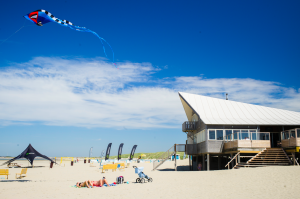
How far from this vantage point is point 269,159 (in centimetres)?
2144

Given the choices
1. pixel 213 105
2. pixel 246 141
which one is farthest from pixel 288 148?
pixel 213 105

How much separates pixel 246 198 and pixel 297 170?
24.7 feet

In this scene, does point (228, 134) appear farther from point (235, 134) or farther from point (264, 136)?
point (264, 136)

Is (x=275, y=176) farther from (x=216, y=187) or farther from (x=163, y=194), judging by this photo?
(x=163, y=194)

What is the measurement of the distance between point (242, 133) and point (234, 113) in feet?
16.7

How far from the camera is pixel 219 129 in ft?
83.9

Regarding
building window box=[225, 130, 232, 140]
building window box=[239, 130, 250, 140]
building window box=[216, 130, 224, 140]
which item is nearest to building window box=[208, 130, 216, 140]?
building window box=[216, 130, 224, 140]

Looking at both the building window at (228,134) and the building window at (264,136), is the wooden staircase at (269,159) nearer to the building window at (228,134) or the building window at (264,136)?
the building window at (264,136)

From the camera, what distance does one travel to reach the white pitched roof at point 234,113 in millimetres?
26125

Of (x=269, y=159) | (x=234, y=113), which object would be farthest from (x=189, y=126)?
(x=269, y=159)

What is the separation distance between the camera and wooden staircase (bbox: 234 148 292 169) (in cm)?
2103

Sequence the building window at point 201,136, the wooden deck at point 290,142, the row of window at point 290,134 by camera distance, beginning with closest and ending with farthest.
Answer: the wooden deck at point 290,142
the row of window at point 290,134
the building window at point 201,136

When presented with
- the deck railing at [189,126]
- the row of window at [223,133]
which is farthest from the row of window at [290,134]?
the deck railing at [189,126]

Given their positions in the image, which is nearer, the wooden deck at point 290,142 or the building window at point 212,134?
the wooden deck at point 290,142
